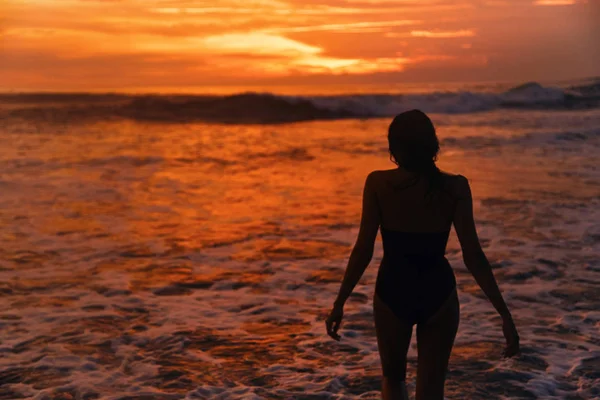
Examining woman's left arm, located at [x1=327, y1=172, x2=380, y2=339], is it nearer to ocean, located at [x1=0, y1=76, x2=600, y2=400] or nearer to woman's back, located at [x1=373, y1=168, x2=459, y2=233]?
woman's back, located at [x1=373, y1=168, x2=459, y2=233]

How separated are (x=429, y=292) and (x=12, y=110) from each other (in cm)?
3606

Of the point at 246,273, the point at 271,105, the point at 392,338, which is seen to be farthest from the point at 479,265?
the point at 271,105

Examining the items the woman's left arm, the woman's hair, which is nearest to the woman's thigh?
the woman's left arm

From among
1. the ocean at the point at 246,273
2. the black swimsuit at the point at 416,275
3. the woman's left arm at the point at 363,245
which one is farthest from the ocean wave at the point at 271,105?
the black swimsuit at the point at 416,275

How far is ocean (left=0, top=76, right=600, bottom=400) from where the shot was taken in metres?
5.89

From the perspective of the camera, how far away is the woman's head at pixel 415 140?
3.46 meters

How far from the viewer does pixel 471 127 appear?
31125mm

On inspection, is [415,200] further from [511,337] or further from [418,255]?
[511,337]

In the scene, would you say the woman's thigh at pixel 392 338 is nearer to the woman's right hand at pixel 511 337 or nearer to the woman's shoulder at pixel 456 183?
the woman's right hand at pixel 511 337

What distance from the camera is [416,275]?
12.1 feet

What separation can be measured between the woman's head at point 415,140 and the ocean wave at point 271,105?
32174 mm

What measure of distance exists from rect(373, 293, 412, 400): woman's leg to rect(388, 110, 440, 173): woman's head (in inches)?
31.8

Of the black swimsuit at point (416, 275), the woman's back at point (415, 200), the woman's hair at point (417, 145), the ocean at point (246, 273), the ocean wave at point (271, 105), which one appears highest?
the ocean wave at point (271, 105)

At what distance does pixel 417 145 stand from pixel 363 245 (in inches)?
25.8
